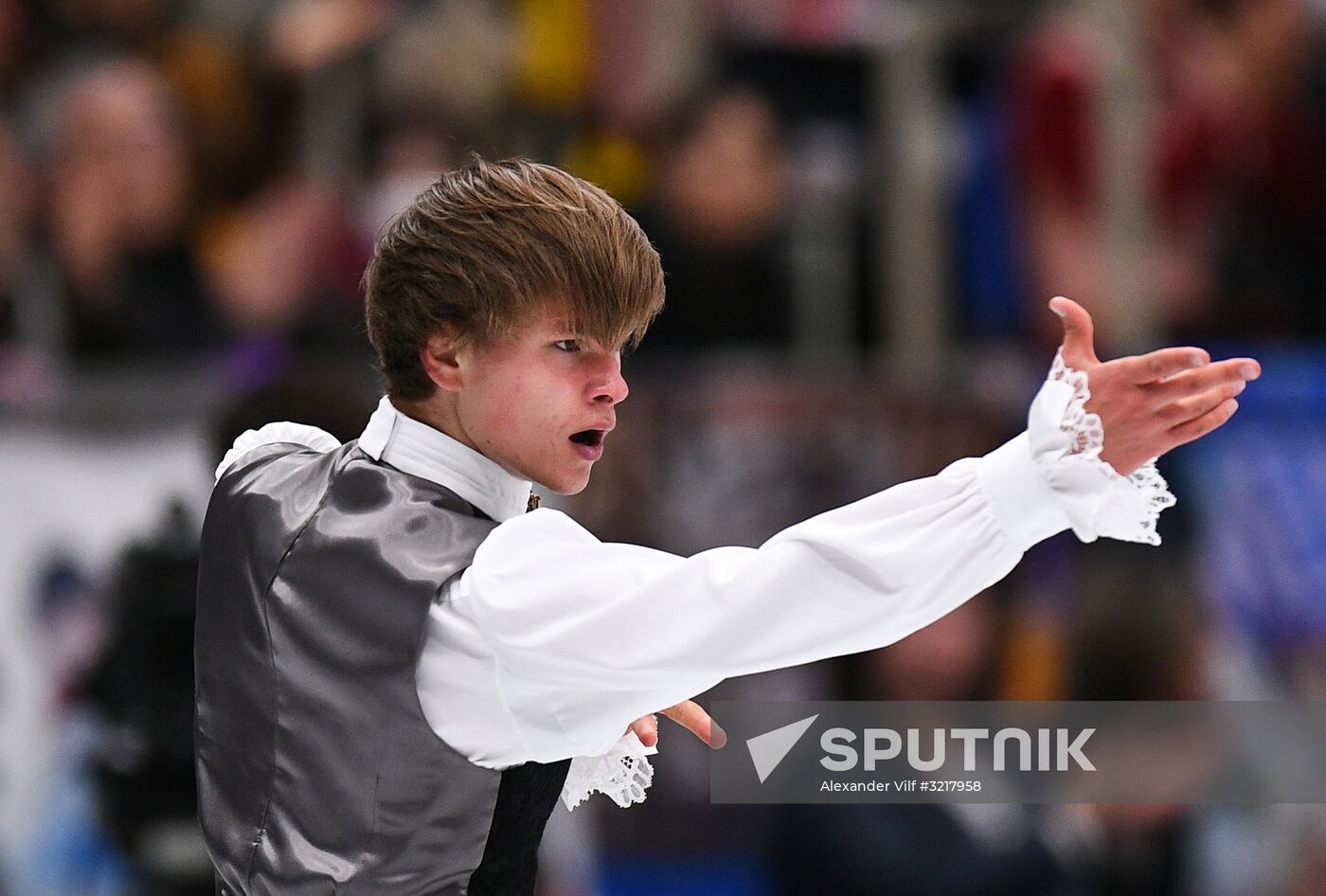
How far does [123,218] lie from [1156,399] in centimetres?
411

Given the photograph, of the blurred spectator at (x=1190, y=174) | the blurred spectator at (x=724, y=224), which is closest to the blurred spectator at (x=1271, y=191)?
the blurred spectator at (x=1190, y=174)

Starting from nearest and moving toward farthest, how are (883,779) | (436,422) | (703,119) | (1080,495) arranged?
(1080,495), (436,422), (883,779), (703,119)

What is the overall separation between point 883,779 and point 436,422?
827mm

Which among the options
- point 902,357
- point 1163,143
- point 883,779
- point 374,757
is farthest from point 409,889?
point 1163,143

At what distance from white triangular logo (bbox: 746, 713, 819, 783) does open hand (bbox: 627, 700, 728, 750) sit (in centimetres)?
13

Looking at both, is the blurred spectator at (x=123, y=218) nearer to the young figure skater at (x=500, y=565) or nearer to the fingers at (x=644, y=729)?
the young figure skater at (x=500, y=565)

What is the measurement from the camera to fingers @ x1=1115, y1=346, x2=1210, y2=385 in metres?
1.87

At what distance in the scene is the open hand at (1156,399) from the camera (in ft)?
6.12

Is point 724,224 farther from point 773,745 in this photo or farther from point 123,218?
point 773,745

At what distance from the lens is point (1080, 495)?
1861 mm

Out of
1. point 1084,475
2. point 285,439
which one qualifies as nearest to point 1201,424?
point 1084,475

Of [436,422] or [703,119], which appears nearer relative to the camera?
[436,422]

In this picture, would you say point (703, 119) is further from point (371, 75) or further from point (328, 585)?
point (328, 585)

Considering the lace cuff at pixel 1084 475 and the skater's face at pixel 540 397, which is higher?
the skater's face at pixel 540 397
